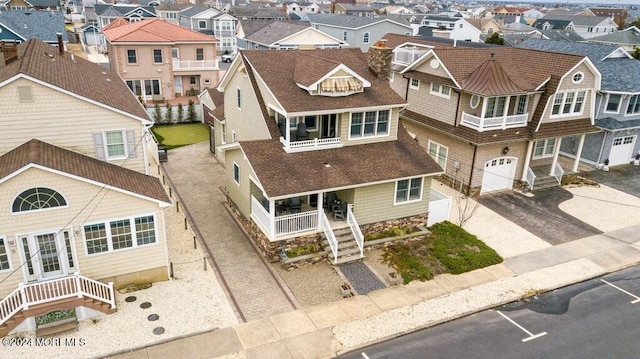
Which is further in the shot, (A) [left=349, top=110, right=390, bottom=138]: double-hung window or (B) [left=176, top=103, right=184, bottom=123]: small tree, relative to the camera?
(B) [left=176, top=103, right=184, bottom=123]: small tree

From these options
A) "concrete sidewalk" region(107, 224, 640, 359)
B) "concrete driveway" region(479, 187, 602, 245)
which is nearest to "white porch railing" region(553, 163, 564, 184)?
"concrete driveway" region(479, 187, 602, 245)

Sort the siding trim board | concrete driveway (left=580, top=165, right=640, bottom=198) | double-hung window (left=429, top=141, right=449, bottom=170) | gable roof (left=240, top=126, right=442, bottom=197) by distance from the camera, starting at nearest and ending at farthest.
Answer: the siding trim board < gable roof (left=240, top=126, right=442, bottom=197) < double-hung window (left=429, top=141, right=449, bottom=170) < concrete driveway (left=580, top=165, right=640, bottom=198)

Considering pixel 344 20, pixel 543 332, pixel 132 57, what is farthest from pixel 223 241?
pixel 344 20

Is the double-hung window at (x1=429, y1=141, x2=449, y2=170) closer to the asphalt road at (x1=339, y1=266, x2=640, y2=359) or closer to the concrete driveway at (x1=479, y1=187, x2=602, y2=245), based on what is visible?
the concrete driveway at (x1=479, y1=187, x2=602, y2=245)

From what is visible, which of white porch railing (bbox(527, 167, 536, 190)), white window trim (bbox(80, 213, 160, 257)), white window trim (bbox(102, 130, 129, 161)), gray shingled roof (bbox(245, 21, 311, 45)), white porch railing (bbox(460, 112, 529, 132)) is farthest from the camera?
gray shingled roof (bbox(245, 21, 311, 45))

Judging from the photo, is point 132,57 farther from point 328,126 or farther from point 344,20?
point 344,20

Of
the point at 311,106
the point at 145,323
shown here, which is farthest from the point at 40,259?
the point at 311,106
